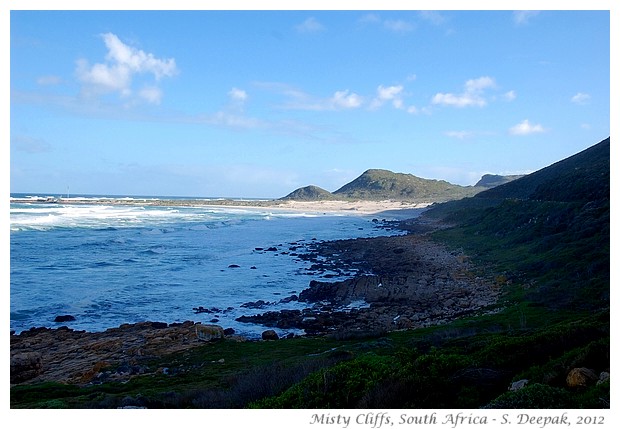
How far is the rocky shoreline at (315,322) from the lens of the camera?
12.7 m

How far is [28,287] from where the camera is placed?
981 inches

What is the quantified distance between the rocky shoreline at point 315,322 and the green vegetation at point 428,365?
1186 millimetres

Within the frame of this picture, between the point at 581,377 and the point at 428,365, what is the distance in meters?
2.23

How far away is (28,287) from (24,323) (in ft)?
23.6

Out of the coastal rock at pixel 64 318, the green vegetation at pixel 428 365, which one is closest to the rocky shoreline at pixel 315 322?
the green vegetation at pixel 428 365

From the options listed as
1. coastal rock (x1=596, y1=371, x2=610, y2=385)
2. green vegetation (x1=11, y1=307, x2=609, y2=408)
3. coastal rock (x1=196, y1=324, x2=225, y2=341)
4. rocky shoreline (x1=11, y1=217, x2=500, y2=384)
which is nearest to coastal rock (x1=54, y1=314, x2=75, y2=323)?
rocky shoreline (x1=11, y1=217, x2=500, y2=384)

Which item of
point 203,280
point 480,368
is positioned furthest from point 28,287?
point 480,368

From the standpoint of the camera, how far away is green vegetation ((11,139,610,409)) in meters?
6.38

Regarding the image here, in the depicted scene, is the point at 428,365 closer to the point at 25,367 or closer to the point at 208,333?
the point at 208,333

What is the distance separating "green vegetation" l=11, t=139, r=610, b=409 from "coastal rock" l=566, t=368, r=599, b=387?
108mm

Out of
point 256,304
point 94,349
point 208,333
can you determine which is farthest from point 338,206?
point 94,349

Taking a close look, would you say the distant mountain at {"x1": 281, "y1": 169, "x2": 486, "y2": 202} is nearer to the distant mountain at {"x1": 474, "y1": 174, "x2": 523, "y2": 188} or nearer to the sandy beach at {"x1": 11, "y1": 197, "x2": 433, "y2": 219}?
the distant mountain at {"x1": 474, "y1": 174, "x2": 523, "y2": 188}

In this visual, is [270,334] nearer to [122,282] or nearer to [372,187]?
[122,282]

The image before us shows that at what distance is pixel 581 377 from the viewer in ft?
19.3
